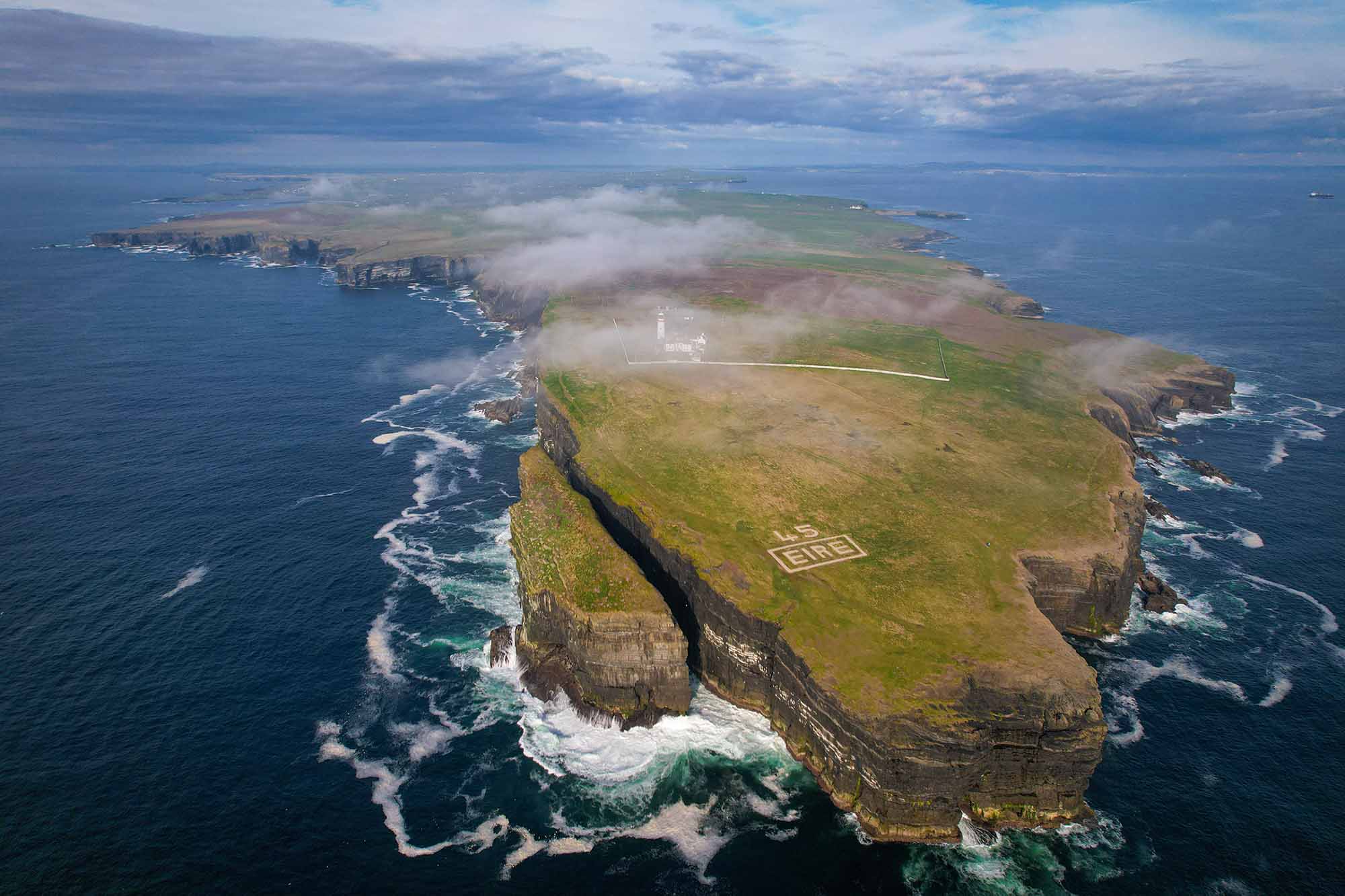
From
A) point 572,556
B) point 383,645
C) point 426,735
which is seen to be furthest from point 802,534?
point 383,645

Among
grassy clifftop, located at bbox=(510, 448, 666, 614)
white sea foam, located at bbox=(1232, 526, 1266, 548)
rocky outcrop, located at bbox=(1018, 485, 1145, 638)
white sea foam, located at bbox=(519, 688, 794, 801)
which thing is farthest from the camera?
white sea foam, located at bbox=(1232, 526, 1266, 548)

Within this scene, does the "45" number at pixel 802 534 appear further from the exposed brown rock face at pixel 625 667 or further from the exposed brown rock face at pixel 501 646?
the exposed brown rock face at pixel 501 646

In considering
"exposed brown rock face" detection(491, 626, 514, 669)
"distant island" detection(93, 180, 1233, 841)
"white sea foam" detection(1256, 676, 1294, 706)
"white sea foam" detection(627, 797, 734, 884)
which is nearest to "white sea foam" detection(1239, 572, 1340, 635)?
"white sea foam" detection(1256, 676, 1294, 706)

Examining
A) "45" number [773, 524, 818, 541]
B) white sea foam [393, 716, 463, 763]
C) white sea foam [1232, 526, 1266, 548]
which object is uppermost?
"45" number [773, 524, 818, 541]

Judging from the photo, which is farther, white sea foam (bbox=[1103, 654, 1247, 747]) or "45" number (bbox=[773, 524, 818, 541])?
"45" number (bbox=[773, 524, 818, 541])

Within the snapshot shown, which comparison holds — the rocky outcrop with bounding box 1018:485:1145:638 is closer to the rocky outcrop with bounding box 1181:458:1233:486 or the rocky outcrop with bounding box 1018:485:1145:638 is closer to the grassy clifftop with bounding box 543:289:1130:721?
the grassy clifftop with bounding box 543:289:1130:721
